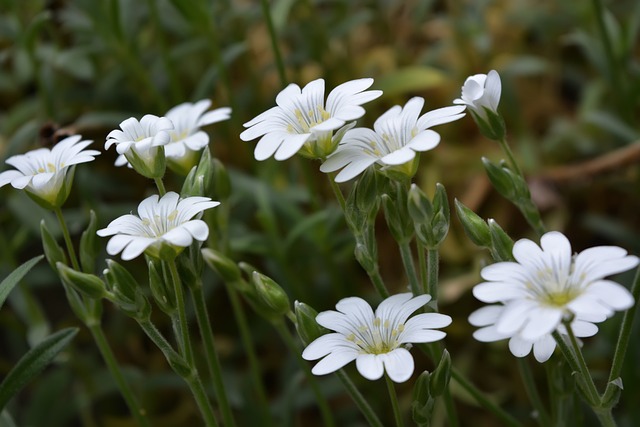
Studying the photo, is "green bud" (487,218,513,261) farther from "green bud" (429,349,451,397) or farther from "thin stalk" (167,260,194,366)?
"thin stalk" (167,260,194,366)

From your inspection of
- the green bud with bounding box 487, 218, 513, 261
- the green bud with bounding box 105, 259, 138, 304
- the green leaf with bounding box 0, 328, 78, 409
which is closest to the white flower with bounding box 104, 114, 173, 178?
the green bud with bounding box 105, 259, 138, 304

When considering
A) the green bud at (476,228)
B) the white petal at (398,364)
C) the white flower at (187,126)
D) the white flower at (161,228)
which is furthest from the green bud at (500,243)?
the white flower at (187,126)

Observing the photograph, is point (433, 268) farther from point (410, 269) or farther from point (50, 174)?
point (50, 174)

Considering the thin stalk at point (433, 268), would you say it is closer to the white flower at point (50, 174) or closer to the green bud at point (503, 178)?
the green bud at point (503, 178)

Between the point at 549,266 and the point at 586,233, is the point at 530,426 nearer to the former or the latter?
the point at 586,233

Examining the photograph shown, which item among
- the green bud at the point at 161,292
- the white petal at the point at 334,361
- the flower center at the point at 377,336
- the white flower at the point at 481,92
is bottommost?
the flower center at the point at 377,336

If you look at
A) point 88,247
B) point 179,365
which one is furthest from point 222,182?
point 179,365
